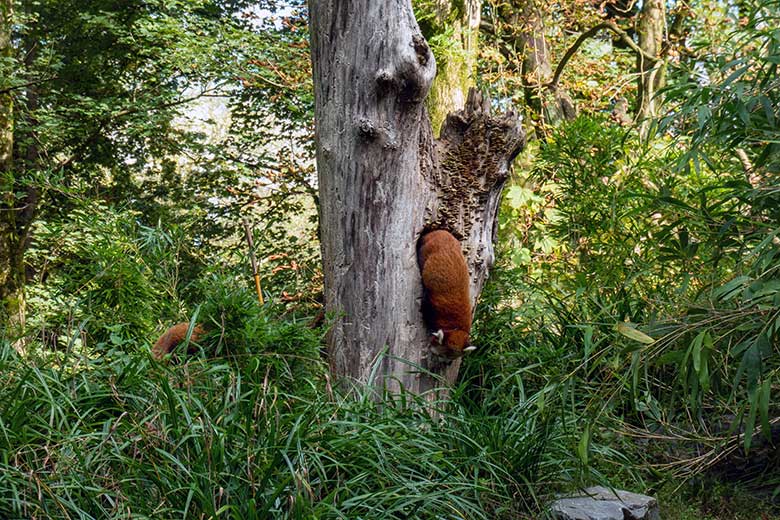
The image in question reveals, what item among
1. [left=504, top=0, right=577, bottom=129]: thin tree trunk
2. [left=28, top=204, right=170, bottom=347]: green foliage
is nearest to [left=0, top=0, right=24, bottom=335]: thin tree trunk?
[left=28, top=204, right=170, bottom=347]: green foliage

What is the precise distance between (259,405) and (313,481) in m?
0.46

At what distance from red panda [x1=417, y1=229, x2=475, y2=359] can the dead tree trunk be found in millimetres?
69

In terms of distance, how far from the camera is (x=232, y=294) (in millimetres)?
3988

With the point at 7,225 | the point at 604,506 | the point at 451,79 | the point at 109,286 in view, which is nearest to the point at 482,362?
Answer: the point at 604,506

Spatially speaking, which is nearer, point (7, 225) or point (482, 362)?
point (482, 362)

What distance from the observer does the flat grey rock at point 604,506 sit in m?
3.27

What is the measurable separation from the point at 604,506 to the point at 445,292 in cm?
148

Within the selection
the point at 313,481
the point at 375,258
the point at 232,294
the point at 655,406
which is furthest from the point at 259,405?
the point at 655,406

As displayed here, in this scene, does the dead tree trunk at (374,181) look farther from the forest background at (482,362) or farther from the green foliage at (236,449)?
the green foliage at (236,449)

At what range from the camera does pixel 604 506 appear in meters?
3.35

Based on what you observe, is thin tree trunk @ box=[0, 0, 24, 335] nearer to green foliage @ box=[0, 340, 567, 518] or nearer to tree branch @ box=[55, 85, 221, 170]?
tree branch @ box=[55, 85, 221, 170]

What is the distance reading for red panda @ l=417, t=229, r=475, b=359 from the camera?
4230mm

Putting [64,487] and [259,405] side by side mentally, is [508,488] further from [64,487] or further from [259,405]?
[64,487]

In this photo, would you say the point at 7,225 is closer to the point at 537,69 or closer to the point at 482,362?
the point at 482,362
